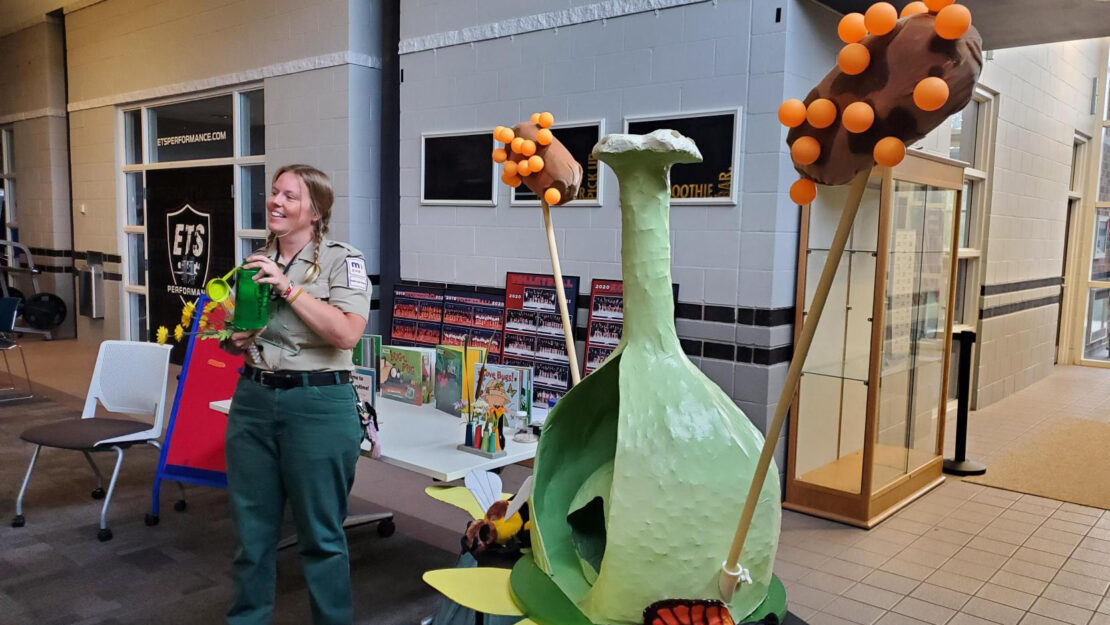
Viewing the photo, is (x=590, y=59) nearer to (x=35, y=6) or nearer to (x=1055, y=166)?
(x=1055, y=166)

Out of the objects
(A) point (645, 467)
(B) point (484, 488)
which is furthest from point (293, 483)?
(A) point (645, 467)

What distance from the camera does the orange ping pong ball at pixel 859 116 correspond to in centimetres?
84

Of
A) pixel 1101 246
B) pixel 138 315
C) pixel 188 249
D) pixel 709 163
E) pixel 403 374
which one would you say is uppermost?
pixel 709 163

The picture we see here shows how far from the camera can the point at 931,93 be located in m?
0.79

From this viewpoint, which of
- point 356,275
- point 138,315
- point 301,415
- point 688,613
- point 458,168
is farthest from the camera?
point 138,315

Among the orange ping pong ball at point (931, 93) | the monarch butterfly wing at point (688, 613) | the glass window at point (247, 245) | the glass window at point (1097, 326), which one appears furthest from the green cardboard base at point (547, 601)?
the glass window at point (1097, 326)

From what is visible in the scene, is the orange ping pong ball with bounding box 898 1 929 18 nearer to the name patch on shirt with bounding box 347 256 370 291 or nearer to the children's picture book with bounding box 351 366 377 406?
the name patch on shirt with bounding box 347 256 370 291

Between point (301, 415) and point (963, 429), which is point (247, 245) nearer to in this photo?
point (301, 415)

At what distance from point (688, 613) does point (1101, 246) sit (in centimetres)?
976

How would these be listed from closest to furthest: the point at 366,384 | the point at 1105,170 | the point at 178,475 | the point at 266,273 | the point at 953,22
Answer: the point at 953,22
the point at 266,273
the point at 366,384
the point at 178,475
the point at 1105,170

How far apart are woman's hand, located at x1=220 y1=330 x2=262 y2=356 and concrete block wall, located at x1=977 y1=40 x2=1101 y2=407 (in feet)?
18.3

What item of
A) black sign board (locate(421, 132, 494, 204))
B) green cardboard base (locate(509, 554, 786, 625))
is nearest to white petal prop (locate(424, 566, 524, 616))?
green cardboard base (locate(509, 554, 786, 625))

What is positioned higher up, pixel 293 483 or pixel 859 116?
pixel 859 116

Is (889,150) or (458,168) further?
(458,168)
